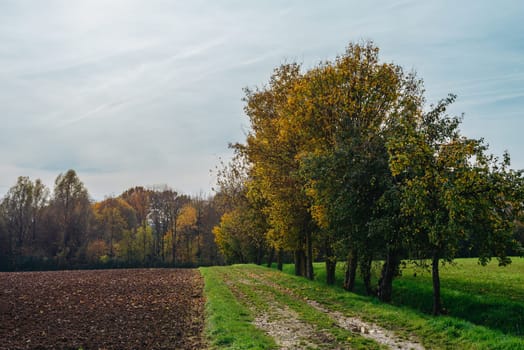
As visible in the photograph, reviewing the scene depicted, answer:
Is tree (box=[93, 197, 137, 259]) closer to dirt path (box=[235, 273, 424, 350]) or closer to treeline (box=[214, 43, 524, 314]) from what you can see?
treeline (box=[214, 43, 524, 314])

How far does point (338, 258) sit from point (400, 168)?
9.52 m

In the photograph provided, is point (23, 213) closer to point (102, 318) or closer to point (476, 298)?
point (102, 318)

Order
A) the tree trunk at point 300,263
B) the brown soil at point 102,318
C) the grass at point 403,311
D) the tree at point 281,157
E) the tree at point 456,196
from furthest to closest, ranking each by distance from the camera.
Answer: the tree trunk at point 300,263, the tree at point 281,157, the tree at point 456,196, the brown soil at point 102,318, the grass at point 403,311

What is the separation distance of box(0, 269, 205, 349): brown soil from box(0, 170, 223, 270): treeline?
2217 inches

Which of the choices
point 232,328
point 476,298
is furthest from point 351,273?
point 232,328

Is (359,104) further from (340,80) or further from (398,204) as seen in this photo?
(398,204)

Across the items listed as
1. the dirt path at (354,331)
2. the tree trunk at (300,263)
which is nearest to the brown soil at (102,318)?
the dirt path at (354,331)

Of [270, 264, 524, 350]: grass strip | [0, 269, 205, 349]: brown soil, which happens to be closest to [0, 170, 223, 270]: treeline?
[0, 269, 205, 349]: brown soil

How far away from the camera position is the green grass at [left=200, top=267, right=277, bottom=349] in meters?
11.3

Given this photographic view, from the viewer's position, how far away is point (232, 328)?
13.1 metres

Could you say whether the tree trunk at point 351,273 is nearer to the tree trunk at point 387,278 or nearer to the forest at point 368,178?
the forest at point 368,178

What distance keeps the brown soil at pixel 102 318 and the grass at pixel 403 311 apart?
1118 mm

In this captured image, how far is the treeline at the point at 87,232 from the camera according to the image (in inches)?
3142

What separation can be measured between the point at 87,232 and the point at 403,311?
80.8 metres
